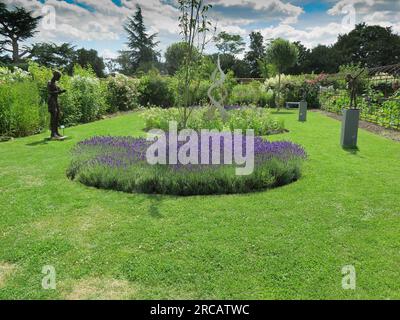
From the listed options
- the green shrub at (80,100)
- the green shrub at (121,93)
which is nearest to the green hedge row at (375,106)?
the green shrub at (80,100)

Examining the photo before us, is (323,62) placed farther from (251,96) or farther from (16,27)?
(16,27)

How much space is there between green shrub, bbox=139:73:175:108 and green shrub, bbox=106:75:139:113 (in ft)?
2.47

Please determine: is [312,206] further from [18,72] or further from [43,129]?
[18,72]

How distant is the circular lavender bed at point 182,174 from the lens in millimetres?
5051

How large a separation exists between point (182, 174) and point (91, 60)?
139ft

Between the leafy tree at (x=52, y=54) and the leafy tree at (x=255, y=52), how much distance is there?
25867 mm

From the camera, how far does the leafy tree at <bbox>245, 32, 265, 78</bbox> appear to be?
49.4 meters

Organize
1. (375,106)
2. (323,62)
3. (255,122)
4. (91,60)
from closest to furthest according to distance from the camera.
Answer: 1. (255,122)
2. (375,106)
3. (91,60)
4. (323,62)

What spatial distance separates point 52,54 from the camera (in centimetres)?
3347

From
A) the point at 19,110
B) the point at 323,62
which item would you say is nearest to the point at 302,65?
the point at 323,62

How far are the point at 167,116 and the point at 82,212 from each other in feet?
25.0

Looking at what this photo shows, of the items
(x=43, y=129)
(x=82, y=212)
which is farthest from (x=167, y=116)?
(x=82, y=212)

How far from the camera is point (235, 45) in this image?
1901 inches

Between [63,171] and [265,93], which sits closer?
[63,171]
